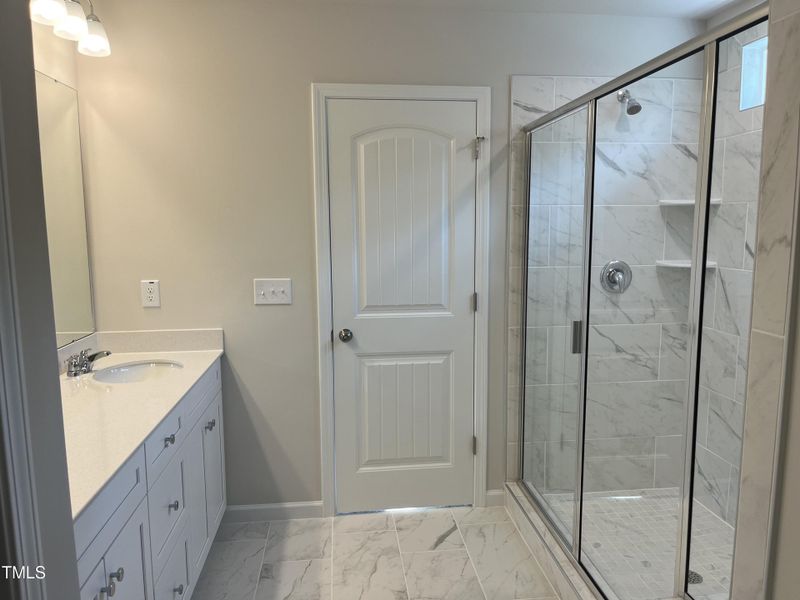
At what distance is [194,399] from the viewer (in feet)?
7.01

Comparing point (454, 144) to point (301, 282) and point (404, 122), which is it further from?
point (301, 282)

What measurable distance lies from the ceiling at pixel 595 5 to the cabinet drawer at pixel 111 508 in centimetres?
210

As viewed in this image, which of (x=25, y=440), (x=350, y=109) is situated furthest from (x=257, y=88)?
(x=25, y=440)

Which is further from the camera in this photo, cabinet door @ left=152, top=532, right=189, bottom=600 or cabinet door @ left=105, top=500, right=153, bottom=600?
cabinet door @ left=152, top=532, right=189, bottom=600

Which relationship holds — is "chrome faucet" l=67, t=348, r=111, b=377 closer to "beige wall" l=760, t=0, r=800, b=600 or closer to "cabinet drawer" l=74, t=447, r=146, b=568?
"cabinet drawer" l=74, t=447, r=146, b=568

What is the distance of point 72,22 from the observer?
76.8 inches

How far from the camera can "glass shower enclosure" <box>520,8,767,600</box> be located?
6.33 feet

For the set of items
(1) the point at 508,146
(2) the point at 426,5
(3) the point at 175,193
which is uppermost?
(2) the point at 426,5

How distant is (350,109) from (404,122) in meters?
0.26

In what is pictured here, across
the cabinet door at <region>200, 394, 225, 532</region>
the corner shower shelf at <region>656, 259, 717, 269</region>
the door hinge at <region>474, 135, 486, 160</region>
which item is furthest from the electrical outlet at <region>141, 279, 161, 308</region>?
the corner shower shelf at <region>656, 259, 717, 269</region>

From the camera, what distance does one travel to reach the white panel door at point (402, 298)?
2.59m

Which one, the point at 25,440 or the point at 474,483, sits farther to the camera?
the point at 474,483

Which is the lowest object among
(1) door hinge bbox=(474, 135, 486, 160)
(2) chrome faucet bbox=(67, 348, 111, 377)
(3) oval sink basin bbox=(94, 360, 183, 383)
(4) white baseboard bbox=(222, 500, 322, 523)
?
(4) white baseboard bbox=(222, 500, 322, 523)

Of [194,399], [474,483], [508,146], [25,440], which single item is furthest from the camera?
[474,483]
